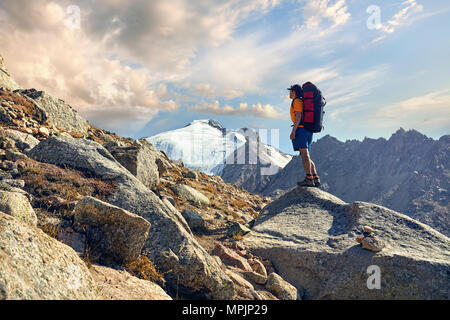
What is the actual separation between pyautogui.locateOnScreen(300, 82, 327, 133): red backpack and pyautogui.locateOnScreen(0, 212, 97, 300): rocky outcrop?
384 inches

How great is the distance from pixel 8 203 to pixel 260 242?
736 cm

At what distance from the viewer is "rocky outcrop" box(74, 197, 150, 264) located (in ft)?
17.6

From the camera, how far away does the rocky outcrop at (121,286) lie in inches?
167

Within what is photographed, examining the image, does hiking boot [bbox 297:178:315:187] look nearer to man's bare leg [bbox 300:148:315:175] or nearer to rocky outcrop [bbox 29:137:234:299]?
man's bare leg [bbox 300:148:315:175]

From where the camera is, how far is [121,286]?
4.56 metres

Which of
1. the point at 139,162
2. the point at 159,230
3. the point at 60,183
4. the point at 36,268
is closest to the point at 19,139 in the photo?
the point at 139,162

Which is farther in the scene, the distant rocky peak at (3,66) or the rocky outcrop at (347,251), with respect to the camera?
the distant rocky peak at (3,66)

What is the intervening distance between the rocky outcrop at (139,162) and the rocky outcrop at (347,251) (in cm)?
512

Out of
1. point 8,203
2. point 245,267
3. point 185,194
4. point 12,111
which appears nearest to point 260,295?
point 245,267

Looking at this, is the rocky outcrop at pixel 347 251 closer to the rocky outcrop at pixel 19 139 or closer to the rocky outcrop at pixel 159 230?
the rocky outcrop at pixel 159 230

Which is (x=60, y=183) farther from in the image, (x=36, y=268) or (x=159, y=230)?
(x=36, y=268)

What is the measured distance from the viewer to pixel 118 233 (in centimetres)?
536

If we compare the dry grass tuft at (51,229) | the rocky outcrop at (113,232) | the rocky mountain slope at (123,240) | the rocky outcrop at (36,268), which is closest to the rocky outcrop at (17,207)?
the rocky mountain slope at (123,240)
